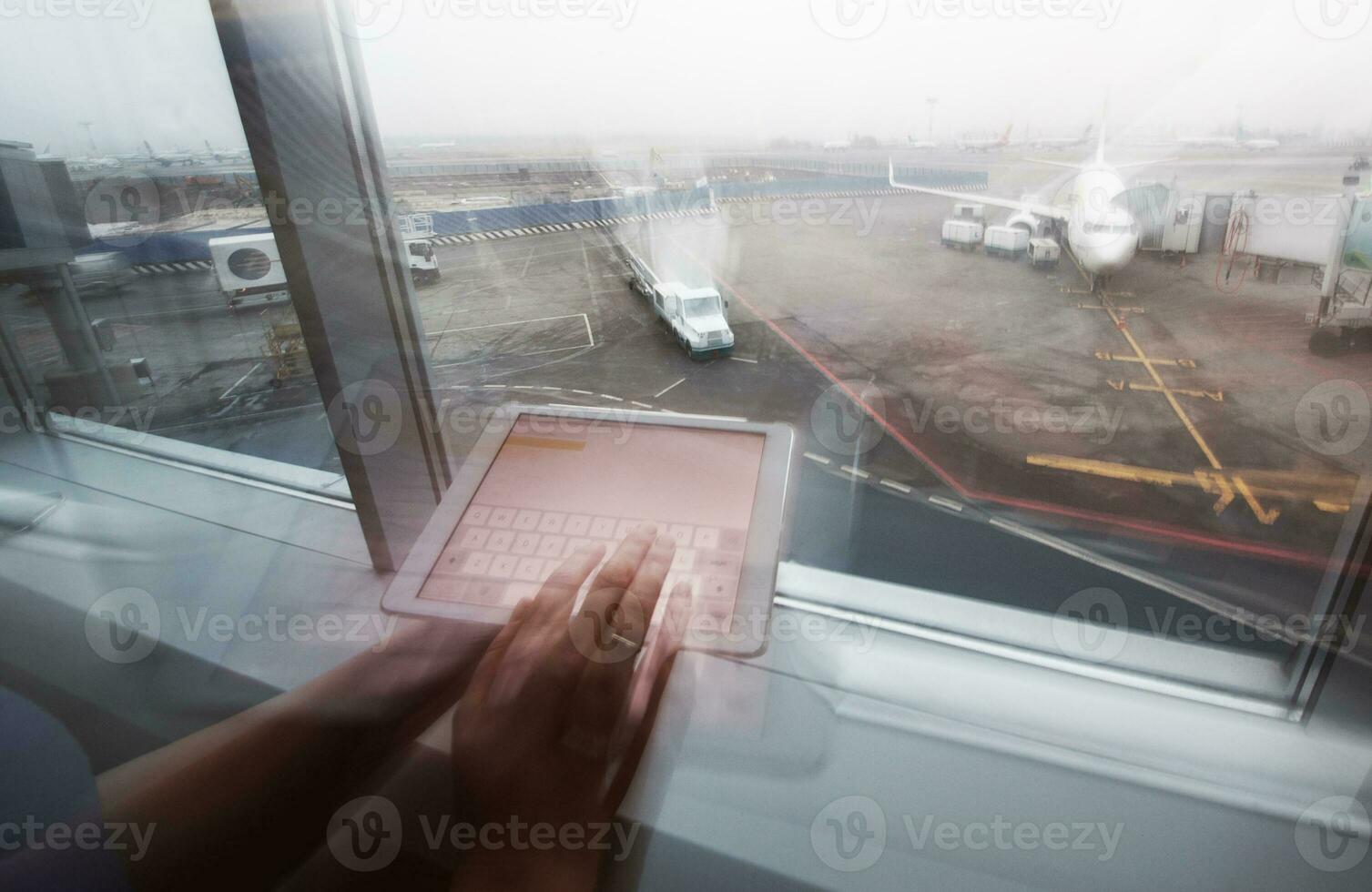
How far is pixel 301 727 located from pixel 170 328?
1.07 meters

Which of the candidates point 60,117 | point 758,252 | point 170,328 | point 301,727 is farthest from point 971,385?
point 60,117

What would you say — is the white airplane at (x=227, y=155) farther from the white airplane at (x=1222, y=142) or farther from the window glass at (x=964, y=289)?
the white airplane at (x=1222, y=142)

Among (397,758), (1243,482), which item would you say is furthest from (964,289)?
(397,758)

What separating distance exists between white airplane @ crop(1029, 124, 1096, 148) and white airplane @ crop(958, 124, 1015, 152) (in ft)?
0.11

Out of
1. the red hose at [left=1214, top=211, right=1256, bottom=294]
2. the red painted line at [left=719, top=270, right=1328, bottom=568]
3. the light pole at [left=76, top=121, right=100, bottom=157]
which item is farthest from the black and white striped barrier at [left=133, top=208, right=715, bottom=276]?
Answer: the light pole at [left=76, top=121, right=100, bottom=157]

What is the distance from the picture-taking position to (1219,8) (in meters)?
0.72

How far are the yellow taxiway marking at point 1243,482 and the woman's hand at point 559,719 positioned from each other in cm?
66

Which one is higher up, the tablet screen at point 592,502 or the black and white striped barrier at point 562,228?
the black and white striped barrier at point 562,228

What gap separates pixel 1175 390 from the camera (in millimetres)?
834

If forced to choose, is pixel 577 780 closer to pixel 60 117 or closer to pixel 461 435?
pixel 461 435

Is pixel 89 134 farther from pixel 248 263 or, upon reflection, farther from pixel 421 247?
pixel 421 247

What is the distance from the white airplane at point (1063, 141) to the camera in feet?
2.62

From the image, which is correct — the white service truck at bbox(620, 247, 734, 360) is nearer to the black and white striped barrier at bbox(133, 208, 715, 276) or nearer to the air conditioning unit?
the black and white striped barrier at bbox(133, 208, 715, 276)

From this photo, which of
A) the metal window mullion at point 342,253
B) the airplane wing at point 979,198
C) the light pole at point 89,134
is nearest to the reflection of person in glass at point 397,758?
the metal window mullion at point 342,253
